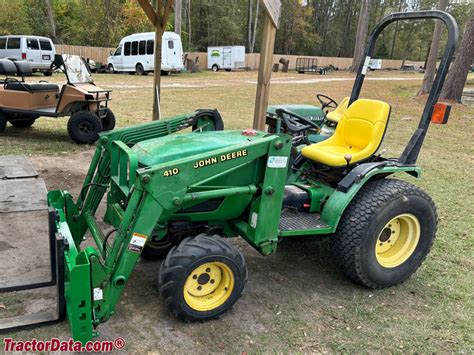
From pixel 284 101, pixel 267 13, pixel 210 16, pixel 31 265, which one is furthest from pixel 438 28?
pixel 210 16

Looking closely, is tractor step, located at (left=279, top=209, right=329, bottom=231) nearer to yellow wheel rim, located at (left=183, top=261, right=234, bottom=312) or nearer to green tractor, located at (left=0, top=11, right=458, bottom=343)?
green tractor, located at (left=0, top=11, right=458, bottom=343)

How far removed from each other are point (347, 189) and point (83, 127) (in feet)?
18.5

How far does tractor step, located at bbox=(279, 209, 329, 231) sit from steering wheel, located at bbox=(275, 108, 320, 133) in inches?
37.1

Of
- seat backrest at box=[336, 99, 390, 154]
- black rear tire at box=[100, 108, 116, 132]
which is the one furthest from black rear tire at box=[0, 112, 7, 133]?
seat backrest at box=[336, 99, 390, 154]

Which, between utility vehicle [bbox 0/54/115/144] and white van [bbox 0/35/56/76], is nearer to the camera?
utility vehicle [bbox 0/54/115/144]

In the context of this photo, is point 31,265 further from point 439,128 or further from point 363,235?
point 439,128

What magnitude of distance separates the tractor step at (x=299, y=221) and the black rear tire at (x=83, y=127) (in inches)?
198

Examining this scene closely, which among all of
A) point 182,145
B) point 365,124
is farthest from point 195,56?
point 182,145

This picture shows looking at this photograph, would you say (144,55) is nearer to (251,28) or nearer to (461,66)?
(461,66)

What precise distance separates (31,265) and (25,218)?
1.04 metres

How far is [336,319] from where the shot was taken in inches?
119

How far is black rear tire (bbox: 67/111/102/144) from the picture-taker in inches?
295

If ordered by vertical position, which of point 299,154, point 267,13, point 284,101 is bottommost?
point 284,101

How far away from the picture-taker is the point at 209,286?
286 cm
